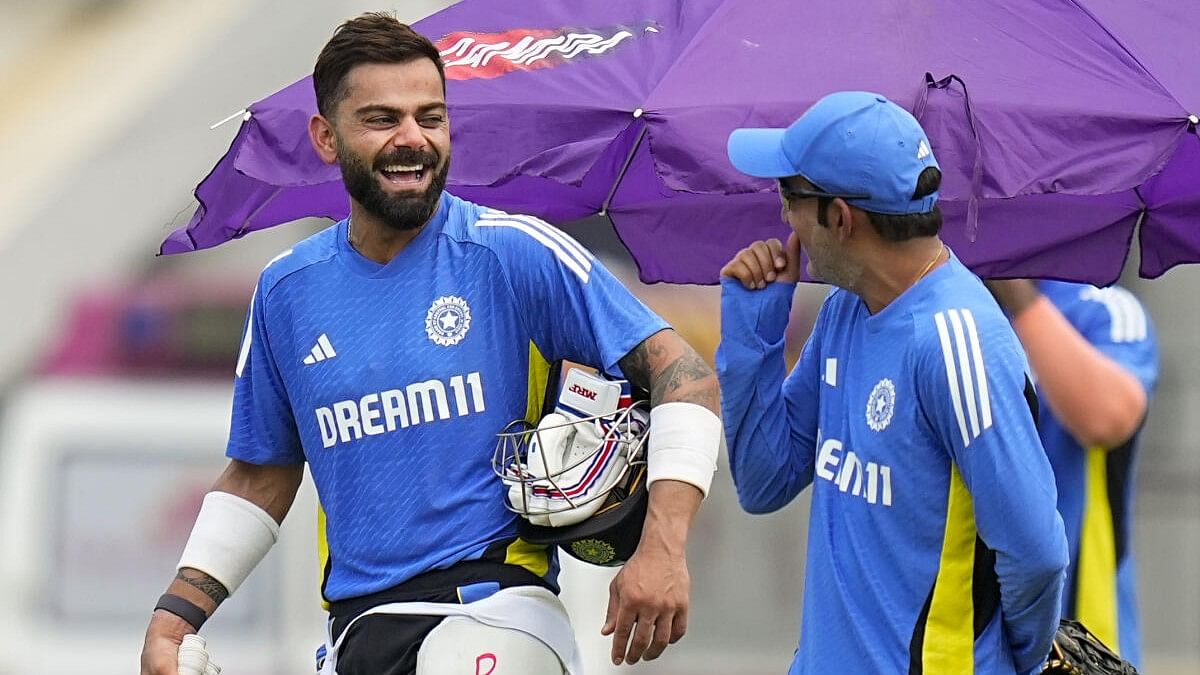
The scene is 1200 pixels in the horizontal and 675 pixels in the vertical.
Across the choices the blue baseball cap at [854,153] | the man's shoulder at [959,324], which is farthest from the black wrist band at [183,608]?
the man's shoulder at [959,324]

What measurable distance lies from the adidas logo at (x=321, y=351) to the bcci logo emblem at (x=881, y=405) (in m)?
1.05

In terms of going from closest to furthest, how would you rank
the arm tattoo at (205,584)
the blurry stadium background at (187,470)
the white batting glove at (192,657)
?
the white batting glove at (192,657)
the arm tattoo at (205,584)
the blurry stadium background at (187,470)

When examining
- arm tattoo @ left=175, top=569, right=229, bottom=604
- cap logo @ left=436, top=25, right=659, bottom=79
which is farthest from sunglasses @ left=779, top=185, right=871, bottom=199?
arm tattoo @ left=175, top=569, right=229, bottom=604

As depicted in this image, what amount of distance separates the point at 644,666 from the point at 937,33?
5.77m

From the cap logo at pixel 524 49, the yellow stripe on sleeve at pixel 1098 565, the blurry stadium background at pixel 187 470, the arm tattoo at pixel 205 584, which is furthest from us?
the blurry stadium background at pixel 187 470

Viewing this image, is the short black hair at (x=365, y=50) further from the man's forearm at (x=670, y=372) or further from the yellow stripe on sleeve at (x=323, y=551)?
the yellow stripe on sleeve at (x=323, y=551)

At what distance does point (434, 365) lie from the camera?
3.61 metres

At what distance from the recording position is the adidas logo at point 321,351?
3.70 meters

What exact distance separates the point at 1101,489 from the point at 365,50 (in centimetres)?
188

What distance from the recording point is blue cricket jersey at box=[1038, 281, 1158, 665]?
4.12 meters

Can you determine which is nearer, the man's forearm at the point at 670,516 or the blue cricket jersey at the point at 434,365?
the man's forearm at the point at 670,516

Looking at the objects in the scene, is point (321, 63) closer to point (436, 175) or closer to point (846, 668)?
point (436, 175)

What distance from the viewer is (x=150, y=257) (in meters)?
11.2

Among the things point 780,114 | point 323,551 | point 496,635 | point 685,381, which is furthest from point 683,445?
point 323,551
